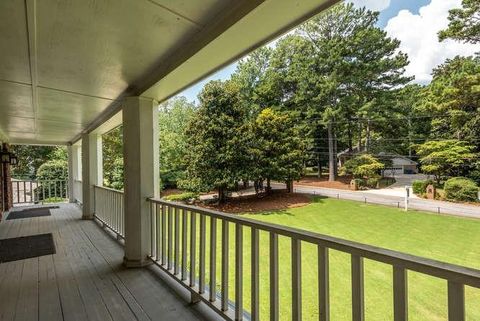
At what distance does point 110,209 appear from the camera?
430cm

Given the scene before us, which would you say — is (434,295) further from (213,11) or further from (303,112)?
(303,112)

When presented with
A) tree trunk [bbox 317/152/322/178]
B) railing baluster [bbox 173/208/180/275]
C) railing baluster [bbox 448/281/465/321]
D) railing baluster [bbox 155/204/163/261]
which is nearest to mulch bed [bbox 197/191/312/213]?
tree trunk [bbox 317/152/322/178]

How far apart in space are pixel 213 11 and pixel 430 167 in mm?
12890

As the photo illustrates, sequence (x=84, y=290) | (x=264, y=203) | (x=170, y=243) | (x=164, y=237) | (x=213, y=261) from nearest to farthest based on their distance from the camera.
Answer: (x=213, y=261) < (x=84, y=290) < (x=170, y=243) < (x=164, y=237) < (x=264, y=203)

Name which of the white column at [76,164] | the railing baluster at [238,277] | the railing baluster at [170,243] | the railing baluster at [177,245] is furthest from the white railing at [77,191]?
the railing baluster at [238,277]

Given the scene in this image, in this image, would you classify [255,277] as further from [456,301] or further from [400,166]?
[400,166]

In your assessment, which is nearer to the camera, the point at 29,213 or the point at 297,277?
the point at 297,277

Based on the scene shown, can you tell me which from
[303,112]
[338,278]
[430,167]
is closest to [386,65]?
[303,112]

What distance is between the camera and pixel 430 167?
1112 cm

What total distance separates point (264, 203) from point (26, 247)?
912 centimetres

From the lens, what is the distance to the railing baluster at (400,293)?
83cm

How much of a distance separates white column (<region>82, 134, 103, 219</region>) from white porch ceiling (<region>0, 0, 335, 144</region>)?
2629 mm

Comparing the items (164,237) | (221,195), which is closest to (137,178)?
(164,237)

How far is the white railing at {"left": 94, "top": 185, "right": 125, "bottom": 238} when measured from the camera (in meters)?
3.81
